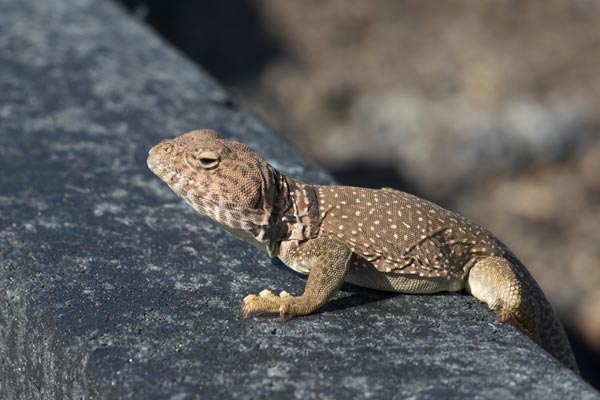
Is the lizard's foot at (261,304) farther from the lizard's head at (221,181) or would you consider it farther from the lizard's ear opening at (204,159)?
the lizard's ear opening at (204,159)

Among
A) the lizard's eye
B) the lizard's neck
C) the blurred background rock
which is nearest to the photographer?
the lizard's eye

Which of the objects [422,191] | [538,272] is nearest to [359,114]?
[422,191]

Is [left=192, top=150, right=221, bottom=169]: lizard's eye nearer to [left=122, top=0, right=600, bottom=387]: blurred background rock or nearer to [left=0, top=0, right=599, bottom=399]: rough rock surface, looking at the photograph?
[left=0, top=0, right=599, bottom=399]: rough rock surface

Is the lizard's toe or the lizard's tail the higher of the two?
the lizard's tail

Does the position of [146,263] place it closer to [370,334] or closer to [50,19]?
[370,334]

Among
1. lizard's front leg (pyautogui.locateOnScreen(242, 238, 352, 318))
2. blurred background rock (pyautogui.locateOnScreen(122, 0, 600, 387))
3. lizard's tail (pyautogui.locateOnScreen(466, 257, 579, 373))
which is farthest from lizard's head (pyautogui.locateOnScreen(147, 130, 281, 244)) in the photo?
blurred background rock (pyautogui.locateOnScreen(122, 0, 600, 387))

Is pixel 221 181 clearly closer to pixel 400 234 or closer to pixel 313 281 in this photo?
pixel 313 281

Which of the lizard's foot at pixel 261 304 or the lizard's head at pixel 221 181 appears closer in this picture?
the lizard's foot at pixel 261 304

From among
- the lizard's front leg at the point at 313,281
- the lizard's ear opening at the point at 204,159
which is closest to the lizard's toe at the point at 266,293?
the lizard's front leg at the point at 313,281

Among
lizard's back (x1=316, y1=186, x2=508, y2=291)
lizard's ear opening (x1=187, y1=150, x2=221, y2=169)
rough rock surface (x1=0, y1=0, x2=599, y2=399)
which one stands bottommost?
rough rock surface (x1=0, y1=0, x2=599, y2=399)
